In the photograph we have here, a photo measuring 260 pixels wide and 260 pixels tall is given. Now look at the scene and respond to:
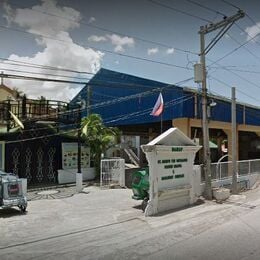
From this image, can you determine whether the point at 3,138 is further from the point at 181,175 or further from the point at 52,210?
the point at 181,175

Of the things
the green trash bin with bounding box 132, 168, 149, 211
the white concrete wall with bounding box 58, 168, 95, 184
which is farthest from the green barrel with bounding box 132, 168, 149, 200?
the white concrete wall with bounding box 58, 168, 95, 184

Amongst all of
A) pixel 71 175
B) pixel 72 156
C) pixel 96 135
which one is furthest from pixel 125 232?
pixel 72 156

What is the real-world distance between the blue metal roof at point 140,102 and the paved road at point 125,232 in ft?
25.4

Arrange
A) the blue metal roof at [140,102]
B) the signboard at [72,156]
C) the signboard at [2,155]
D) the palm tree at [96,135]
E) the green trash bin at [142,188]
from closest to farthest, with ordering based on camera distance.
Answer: the green trash bin at [142,188] → the signboard at [2,155] → the palm tree at [96,135] → the blue metal roof at [140,102] → the signboard at [72,156]

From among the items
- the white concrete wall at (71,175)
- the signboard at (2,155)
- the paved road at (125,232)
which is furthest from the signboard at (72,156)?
the paved road at (125,232)

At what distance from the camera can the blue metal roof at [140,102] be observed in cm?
2223

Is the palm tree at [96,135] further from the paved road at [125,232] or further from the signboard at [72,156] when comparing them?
the paved road at [125,232]

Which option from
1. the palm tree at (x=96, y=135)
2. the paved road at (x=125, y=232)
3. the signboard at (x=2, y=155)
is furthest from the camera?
the palm tree at (x=96, y=135)

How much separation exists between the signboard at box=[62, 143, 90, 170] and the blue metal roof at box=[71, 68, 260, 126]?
421cm

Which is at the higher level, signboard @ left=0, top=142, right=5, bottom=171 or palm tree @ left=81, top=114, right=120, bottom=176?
palm tree @ left=81, top=114, right=120, bottom=176

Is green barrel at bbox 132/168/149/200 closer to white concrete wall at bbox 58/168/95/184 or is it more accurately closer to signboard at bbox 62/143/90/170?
white concrete wall at bbox 58/168/95/184

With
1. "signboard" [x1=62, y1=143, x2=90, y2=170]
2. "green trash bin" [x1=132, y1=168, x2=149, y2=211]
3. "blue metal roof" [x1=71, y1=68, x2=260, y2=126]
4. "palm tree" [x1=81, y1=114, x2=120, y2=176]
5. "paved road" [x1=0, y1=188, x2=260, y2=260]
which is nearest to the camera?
"paved road" [x1=0, y1=188, x2=260, y2=260]

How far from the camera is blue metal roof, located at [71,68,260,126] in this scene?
875 inches

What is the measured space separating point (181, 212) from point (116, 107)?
1586 cm
